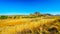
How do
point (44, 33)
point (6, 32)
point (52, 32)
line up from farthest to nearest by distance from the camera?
point (52, 32), point (44, 33), point (6, 32)

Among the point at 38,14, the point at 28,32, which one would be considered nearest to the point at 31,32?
the point at 28,32

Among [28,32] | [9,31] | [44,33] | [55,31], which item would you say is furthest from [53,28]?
[9,31]

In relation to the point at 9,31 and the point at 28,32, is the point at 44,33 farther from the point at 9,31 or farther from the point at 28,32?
the point at 9,31

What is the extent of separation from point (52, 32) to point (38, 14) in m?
21.7

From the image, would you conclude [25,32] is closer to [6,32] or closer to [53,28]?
[6,32]

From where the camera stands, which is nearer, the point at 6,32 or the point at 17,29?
the point at 6,32

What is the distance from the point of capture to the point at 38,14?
31.3 m

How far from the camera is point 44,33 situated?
9.04m

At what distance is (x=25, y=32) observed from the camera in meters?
9.20

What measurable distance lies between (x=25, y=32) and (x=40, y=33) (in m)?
0.89

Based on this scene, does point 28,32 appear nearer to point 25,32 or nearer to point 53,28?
point 25,32

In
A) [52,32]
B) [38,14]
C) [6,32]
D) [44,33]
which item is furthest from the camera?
[38,14]

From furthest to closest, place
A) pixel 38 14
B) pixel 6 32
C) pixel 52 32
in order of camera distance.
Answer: pixel 38 14
pixel 52 32
pixel 6 32

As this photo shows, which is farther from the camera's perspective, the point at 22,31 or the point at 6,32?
the point at 22,31
